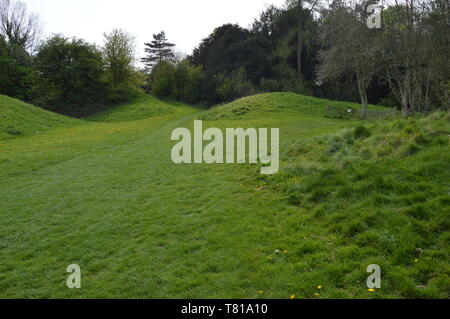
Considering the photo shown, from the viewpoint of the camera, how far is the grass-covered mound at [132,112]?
41469 mm

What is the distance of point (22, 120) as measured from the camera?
28.4m

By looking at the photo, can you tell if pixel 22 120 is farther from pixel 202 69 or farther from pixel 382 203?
pixel 202 69

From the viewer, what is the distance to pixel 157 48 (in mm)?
84875

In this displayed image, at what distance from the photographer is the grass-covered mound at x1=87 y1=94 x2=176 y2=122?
4147 centimetres

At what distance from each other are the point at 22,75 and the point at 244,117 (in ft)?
119
